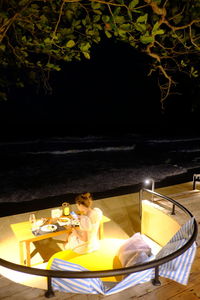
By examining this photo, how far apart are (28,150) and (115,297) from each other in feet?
75.9

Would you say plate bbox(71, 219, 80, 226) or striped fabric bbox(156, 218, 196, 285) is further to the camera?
plate bbox(71, 219, 80, 226)

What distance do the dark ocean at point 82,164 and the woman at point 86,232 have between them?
6.50m

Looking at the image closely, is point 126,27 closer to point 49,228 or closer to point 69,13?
point 69,13

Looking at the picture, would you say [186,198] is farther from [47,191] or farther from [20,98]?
[20,98]

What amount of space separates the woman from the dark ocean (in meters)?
6.50

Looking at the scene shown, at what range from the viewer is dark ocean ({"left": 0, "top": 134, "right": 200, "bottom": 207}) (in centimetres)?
1242

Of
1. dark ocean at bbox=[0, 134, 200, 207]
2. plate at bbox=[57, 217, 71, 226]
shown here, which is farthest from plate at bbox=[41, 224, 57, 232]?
dark ocean at bbox=[0, 134, 200, 207]

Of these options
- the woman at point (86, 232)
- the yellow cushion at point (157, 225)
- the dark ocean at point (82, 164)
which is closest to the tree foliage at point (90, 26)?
the yellow cushion at point (157, 225)

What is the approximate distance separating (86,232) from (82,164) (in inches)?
578

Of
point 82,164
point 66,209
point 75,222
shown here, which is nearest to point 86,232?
point 75,222

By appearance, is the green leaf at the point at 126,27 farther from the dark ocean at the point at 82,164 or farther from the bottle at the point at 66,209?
the dark ocean at the point at 82,164

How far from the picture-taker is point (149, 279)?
2840mm

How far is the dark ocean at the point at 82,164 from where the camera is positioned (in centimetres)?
1242

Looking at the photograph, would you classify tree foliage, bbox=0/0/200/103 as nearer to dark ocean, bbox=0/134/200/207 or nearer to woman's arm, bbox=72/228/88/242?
woman's arm, bbox=72/228/88/242
